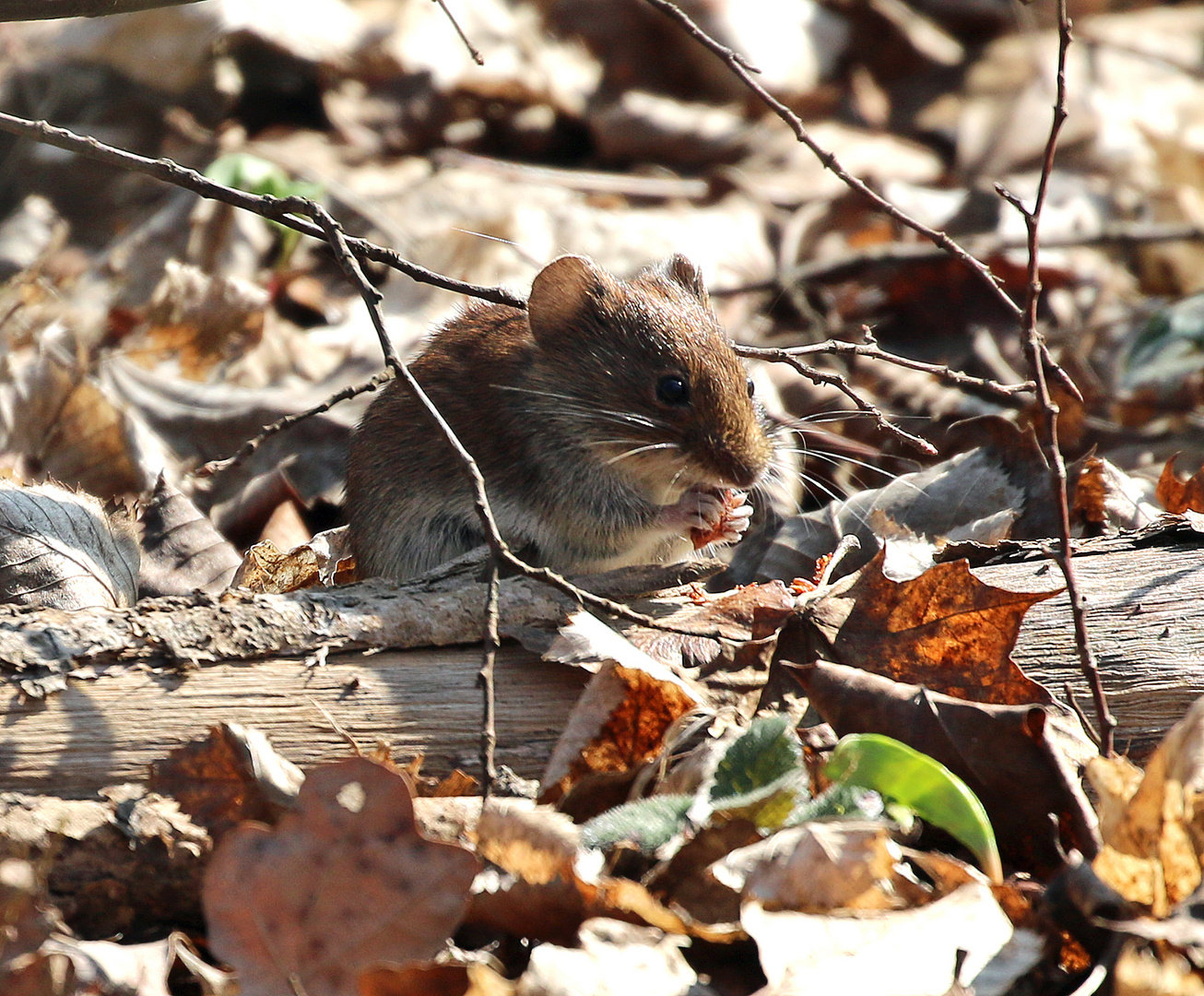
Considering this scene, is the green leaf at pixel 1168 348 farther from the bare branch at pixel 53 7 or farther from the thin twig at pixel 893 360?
the bare branch at pixel 53 7

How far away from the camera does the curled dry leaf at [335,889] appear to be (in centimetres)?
228

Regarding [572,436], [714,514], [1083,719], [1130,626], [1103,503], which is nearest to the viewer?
[1083,719]

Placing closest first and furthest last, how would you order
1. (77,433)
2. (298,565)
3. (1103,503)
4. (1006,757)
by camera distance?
(1006,757), (1103,503), (298,565), (77,433)

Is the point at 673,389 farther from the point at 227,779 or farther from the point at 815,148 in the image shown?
the point at 227,779

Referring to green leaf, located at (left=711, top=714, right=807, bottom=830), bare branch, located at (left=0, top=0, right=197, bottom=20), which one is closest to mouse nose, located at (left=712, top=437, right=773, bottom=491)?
green leaf, located at (left=711, top=714, right=807, bottom=830)

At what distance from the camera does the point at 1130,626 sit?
126 inches

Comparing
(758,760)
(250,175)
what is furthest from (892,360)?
(250,175)

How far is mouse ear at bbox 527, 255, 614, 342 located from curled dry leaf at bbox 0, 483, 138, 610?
1.54 meters

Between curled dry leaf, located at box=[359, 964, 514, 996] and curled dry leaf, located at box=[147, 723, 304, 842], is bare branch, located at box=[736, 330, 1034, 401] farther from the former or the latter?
curled dry leaf, located at box=[359, 964, 514, 996]

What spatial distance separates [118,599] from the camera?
3.86 meters

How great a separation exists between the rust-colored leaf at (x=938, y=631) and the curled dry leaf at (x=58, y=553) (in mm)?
2039

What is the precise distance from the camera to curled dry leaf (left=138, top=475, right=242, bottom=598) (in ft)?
14.1

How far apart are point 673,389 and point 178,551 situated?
1747 millimetres

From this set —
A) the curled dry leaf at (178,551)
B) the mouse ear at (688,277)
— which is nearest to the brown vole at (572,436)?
the mouse ear at (688,277)
